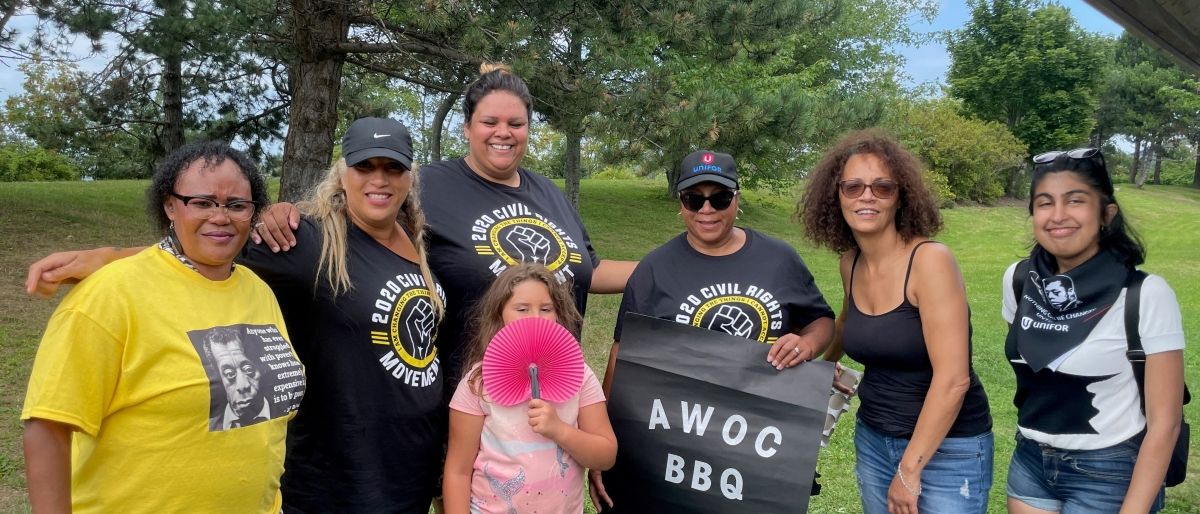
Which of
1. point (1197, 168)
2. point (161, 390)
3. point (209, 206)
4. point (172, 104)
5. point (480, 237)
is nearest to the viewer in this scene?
point (161, 390)

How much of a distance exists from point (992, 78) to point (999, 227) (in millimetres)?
14404

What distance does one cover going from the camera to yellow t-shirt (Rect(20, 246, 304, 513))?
1.95 m

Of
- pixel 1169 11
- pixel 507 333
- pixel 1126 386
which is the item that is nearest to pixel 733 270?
pixel 507 333

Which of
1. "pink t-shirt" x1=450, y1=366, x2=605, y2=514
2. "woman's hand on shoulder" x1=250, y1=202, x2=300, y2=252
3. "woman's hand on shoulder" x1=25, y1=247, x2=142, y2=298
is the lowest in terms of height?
"pink t-shirt" x1=450, y1=366, x2=605, y2=514

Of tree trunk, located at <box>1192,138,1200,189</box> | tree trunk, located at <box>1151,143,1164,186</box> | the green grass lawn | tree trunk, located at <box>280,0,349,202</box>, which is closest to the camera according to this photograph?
the green grass lawn

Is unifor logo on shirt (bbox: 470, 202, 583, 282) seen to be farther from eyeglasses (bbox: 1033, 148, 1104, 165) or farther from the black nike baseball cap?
eyeglasses (bbox: 1033, 148, 1104, 165)

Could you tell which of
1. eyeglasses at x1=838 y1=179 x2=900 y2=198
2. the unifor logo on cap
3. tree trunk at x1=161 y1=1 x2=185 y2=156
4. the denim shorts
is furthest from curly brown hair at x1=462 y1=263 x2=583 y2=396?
tree trunk at x1=161 y1=1 x2=185 y2=156

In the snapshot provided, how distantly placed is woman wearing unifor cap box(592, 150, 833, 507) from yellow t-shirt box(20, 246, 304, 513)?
134 centimetres

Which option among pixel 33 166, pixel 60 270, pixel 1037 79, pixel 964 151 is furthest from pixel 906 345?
pixel 1037 79

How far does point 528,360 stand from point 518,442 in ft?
0.94

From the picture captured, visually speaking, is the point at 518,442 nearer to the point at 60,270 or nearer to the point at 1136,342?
the point at 60,270

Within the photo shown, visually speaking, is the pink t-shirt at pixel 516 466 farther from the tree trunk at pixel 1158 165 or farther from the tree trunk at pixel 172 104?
the tree trunk at pixel 1158 165

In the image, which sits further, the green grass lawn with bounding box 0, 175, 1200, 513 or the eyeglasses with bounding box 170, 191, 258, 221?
the green grass lawn with bounding box 0, 175, 1200, 513

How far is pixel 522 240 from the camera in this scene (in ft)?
10.5
